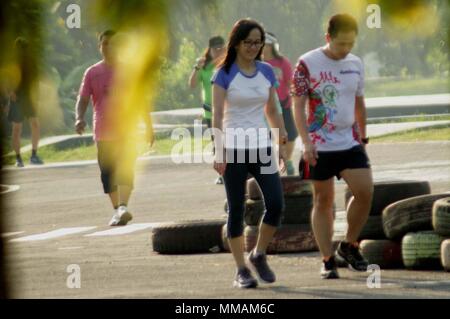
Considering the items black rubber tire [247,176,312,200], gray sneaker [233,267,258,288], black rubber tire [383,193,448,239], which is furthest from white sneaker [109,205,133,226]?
gray sneaker [233,267,258,288]

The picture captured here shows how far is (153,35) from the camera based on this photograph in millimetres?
2418

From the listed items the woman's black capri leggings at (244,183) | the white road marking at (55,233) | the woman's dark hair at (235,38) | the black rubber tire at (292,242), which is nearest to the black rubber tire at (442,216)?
the woman's black capri leggings at (244,183)

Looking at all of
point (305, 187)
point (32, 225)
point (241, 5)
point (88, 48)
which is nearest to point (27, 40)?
point (88, 48)

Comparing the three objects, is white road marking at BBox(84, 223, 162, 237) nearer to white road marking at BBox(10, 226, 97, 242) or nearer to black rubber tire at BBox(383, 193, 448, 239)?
white road marking at BBox(10, 226, 97, 242)

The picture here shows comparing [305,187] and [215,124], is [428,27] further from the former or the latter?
[305,187]

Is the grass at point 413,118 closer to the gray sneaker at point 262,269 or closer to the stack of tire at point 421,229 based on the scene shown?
the stack of tire at point 421,229

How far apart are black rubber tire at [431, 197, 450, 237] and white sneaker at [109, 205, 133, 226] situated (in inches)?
207

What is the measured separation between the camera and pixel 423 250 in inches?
351

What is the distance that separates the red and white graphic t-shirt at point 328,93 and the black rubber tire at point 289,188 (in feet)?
7.16

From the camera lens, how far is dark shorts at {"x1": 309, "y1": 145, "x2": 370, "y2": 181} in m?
8.45

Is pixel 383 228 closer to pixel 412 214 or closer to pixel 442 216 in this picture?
pixel 412 214

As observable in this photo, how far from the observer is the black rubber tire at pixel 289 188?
1062 centimetres

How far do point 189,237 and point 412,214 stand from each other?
8.30ft

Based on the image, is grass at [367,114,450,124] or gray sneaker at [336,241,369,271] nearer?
gray sneaker at [336,241,369,271]
